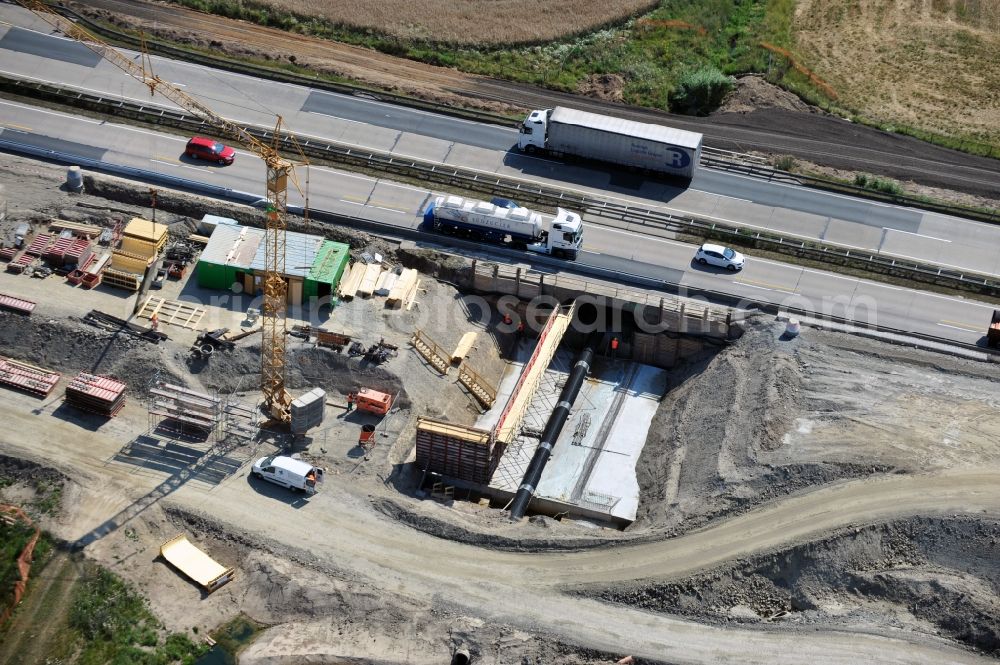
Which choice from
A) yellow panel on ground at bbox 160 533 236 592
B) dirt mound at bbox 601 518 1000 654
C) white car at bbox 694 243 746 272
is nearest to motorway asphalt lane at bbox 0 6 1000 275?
white car at bbox 694 243 746 272

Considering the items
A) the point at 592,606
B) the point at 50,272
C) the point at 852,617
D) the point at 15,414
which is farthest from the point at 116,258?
the point at 852,617

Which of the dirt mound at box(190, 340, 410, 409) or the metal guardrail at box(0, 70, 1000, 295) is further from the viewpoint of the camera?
the metal guardrail at box(0, 70, 1000, 295)

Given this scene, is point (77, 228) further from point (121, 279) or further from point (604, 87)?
point (604, 87)

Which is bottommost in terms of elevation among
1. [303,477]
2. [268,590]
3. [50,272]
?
[268,590]

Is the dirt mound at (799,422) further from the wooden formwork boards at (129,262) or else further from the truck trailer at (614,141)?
the wooden formwork boards at (129,262)

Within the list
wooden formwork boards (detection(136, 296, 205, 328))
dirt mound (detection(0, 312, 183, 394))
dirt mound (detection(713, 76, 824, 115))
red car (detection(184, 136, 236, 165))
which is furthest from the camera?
dirt mound (detection(713, 76, 824, 115))

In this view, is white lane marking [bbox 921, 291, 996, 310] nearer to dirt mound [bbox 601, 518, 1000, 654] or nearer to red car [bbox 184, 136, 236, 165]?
dirt mound [bbox 601, 518, 1000, 654]

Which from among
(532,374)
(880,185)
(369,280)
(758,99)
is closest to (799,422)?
(532,374)

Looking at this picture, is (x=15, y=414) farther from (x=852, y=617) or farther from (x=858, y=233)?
(x=858, y=233)
